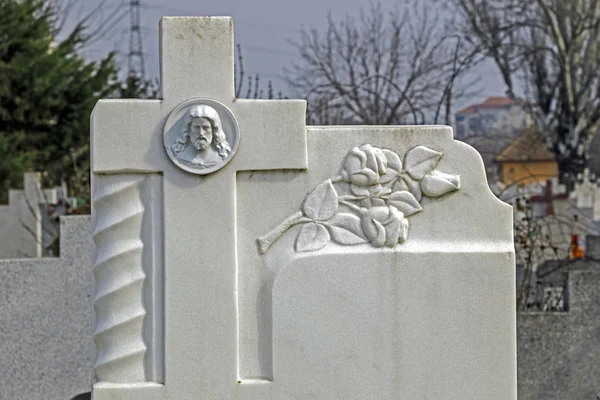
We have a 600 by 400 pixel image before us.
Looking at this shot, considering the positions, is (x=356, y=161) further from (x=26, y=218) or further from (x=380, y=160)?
(x=26, y=218)

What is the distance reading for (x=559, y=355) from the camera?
7492 mm

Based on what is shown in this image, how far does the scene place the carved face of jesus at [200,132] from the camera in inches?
188

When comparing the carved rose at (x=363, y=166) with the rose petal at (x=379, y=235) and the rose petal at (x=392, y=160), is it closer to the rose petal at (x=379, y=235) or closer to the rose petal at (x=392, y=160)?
the rose petal at (x=392, y=160)

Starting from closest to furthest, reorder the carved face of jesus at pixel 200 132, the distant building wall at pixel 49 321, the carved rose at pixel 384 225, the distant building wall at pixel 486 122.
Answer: the carved face of jesus at pixel 200 132
the carved rose at pixel 384 225
the distant building wall at pixel 49 321
the distant building wall at pixel 486 122

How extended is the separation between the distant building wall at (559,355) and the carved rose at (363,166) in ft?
9.47

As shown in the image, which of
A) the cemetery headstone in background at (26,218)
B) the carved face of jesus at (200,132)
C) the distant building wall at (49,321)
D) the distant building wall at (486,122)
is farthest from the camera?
the distant building wall at (486,122)

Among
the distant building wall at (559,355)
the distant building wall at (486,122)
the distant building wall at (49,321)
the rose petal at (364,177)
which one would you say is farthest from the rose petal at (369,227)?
the distant building wall at (486,122)

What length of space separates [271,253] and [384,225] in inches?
18.6

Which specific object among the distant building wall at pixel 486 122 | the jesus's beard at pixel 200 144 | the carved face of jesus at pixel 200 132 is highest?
the distant building wall at pixel 486 122

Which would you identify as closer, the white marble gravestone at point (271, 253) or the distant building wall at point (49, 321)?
the white marble gravestone at point (271, 253)

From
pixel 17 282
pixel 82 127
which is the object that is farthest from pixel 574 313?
pixel 82 127

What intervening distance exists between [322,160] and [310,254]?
1.26 feet

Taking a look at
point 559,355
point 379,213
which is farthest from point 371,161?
point 559,355

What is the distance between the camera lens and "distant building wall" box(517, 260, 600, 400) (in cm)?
746
